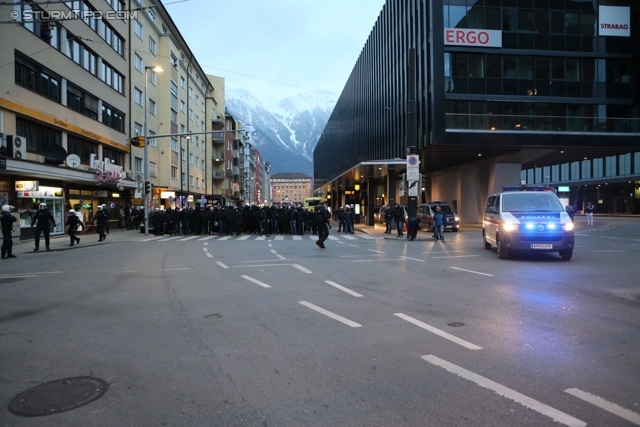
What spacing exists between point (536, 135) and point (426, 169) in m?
16.5

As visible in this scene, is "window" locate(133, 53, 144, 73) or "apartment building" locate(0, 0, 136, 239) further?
"window" locate(133, 53, 144, 73)

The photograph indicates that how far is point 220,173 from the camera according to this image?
66688mm

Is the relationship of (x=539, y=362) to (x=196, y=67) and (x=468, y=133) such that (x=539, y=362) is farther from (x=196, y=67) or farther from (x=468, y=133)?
(x=196, y=67)

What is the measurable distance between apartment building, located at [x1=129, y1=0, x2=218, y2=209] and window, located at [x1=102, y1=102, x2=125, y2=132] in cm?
173

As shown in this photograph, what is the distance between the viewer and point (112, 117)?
32000mm

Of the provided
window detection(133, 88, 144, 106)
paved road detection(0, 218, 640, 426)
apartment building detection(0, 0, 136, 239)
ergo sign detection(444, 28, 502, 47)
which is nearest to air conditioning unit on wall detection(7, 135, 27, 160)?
apartment building detection(0, 0, 136, 239)

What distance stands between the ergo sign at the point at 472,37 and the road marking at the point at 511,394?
3117cm

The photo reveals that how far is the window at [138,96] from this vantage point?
118 ft

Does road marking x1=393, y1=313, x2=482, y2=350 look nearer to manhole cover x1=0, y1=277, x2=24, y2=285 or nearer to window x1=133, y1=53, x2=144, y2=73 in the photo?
manhole cover x1=0, y1=277, x2=24, y2=285

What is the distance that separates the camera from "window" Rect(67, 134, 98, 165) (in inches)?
1037

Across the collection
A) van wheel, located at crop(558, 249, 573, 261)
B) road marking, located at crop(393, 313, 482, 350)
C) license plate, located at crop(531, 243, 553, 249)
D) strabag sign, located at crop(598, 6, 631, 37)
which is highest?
strabag sign, located at crop(598, 6, 631, 37)

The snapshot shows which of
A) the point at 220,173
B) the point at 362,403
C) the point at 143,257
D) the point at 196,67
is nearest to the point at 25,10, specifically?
the point at 143,257

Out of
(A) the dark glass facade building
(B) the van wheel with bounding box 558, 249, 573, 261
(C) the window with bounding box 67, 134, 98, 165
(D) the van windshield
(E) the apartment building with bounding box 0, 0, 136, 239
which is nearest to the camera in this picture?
(B) the van wheel with bounding box 558, 249, 573, 261

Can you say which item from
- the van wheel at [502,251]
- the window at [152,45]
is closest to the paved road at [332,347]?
the van wheel at [502,251]
